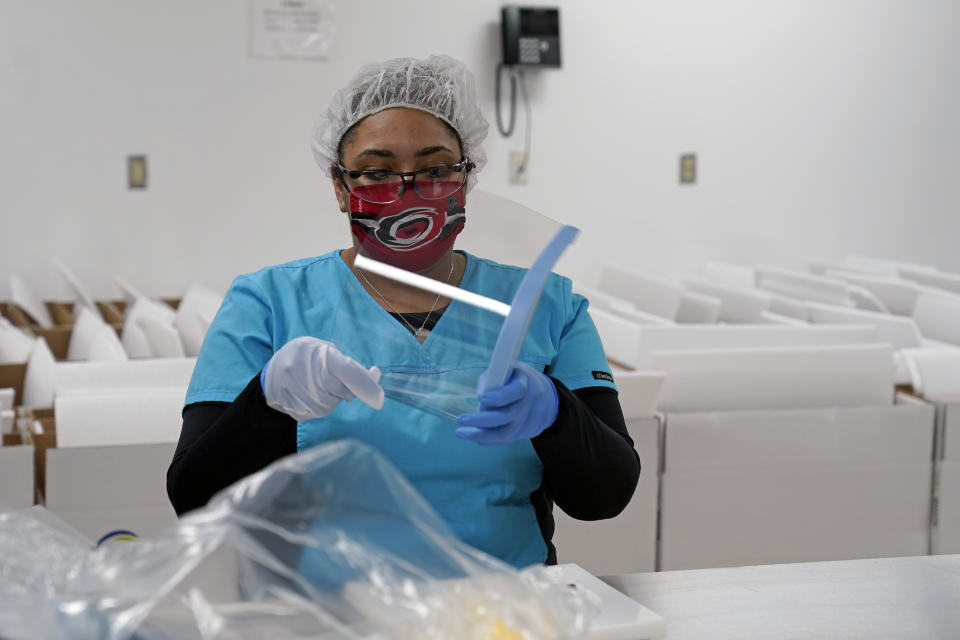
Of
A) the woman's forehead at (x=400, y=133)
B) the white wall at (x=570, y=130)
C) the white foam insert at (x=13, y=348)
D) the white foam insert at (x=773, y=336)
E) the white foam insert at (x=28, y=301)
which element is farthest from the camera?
the white wall at (x=570, y=130)

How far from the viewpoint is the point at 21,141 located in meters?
3.45

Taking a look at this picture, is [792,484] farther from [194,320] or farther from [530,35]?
[530,35]

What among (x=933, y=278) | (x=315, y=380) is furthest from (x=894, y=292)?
→ (x=315, y=380)

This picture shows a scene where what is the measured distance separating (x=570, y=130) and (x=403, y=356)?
9.88ft

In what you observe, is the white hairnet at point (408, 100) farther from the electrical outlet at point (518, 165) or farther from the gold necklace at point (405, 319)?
the electrical outlet at point (518, 165)

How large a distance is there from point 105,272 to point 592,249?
1820 millimetres

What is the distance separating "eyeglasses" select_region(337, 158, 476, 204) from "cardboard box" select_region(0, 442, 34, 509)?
0.90 m

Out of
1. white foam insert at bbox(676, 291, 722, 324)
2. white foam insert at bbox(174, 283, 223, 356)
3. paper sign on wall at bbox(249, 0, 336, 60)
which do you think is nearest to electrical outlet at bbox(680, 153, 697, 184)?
white foam insert at bbox(676, 291, 722, 324)

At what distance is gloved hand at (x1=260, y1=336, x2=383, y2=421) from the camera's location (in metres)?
1.02

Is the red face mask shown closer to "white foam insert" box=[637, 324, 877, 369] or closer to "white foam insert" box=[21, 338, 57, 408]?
"white foam insert" box=[21, 338, 57, 408]

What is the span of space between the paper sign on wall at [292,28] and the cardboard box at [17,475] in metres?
2.23

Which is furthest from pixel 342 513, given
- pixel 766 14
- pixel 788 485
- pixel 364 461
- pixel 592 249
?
pixel 766 14

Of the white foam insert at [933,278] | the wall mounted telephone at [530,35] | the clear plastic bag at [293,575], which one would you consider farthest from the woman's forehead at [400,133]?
the white foam insert at [933,278]

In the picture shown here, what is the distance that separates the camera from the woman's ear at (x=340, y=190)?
1.27 meters
